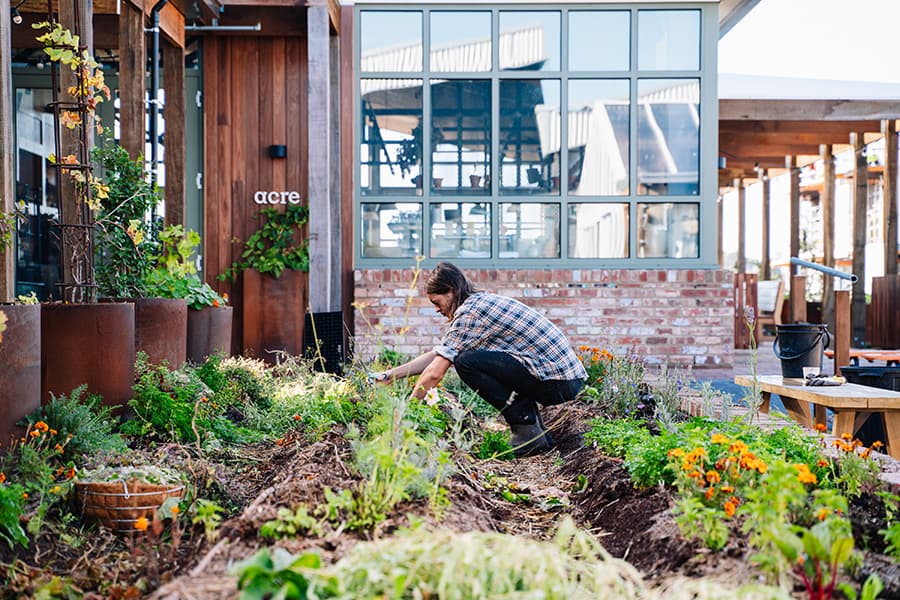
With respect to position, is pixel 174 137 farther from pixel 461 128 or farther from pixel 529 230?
pixel 529 230

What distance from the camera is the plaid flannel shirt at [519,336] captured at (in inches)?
191

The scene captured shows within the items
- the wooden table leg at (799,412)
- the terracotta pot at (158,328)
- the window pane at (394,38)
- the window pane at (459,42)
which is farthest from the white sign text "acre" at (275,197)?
the wooden table leg at (799,412)

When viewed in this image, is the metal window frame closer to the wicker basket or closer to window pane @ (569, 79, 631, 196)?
window pane @ (569, 79, 631, 196)

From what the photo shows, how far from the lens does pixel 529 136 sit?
369 inches

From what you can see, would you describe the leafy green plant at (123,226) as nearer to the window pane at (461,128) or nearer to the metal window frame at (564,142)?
the metal window frame at (564,142)

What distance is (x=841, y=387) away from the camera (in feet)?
16.2

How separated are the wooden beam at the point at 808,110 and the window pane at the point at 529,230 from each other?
132 inches

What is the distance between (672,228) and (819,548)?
7.68 metres

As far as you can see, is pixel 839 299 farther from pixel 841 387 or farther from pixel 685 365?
pixel 685 365

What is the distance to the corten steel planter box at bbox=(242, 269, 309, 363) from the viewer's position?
26.8 feet

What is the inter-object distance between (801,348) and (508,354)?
1.70 meters

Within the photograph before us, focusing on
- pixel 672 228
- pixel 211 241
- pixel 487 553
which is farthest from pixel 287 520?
pixel 672 228

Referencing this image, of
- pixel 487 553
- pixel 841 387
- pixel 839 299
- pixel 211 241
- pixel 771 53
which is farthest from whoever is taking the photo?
pixel 771 53

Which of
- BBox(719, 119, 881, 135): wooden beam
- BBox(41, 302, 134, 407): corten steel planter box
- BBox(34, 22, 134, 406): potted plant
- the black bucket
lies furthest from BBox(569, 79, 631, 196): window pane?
BBox(41, 302, 134, 407): corten steel planter box
